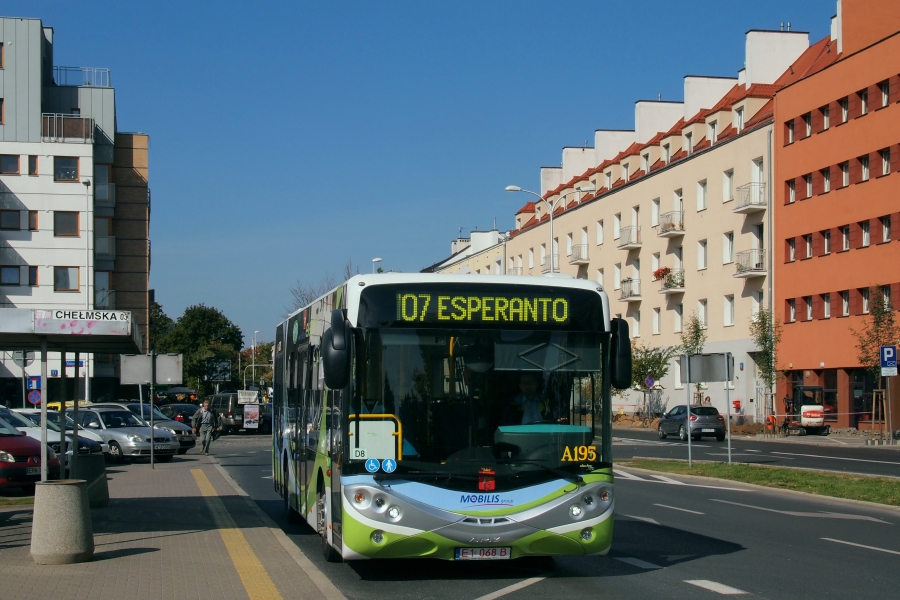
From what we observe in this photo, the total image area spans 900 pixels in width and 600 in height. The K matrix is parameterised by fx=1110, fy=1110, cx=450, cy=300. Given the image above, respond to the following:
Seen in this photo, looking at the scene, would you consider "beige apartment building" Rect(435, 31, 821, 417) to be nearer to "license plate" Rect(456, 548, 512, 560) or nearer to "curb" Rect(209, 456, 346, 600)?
"curb" Rect(209, 456, 346, 600)

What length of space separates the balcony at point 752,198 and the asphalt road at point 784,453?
1409cm

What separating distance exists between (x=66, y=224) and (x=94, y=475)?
49744mm

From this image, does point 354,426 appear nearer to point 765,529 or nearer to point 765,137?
point 765,529

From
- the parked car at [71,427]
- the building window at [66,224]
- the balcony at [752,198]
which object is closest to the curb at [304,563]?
the parked car at [71,427]

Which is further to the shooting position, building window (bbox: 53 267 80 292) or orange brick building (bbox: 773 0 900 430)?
building window (bbox: 53 267 80 292)

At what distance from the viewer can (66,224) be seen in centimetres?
6222

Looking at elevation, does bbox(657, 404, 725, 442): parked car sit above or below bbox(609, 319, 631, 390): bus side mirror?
below

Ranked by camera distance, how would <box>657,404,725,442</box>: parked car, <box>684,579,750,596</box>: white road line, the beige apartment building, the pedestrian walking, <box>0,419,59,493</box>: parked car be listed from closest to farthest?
<box>684,579,750,596</box>: white road line, <box>0,419,59,493</box>: parked car, the pedestrian walking, <box>657,404,725,442</box>: parked car, the beige apartment building

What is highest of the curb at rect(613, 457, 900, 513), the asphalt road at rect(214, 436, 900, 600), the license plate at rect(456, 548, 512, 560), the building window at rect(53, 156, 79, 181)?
the building window at rect(53, 156, 79, 181)

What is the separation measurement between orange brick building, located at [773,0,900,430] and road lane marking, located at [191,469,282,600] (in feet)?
120

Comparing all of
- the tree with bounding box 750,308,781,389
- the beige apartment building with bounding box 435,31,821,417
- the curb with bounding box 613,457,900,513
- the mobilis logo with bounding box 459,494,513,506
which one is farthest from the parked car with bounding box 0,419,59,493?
the tree with bounding box 750,308,781,389

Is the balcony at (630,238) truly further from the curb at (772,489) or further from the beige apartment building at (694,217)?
the curb at (772,489)

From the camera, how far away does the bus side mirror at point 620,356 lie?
390 inches

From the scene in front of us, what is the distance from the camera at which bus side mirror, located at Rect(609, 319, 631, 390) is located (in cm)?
991
